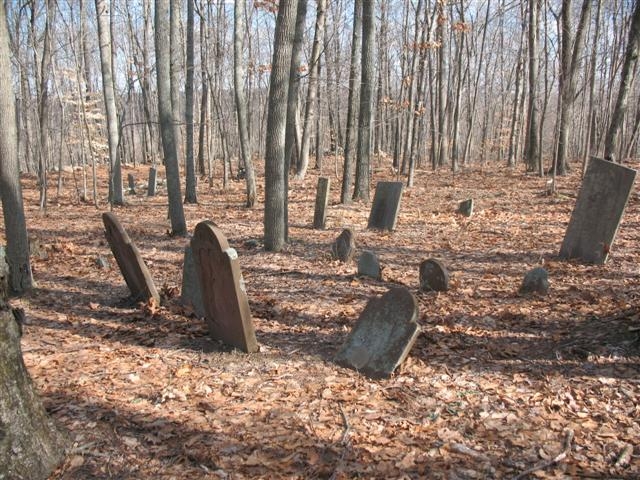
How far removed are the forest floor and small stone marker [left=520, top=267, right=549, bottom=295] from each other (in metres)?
0.16

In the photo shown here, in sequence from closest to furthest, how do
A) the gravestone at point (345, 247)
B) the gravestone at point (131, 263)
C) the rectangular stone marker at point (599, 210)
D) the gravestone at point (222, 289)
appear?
1. the gravestone at point (222, 289)
2. the gravestone at point (131, 263)
3. the rectangular stone marker at point (599, 210)
4. the gravestone at point (345, 247)

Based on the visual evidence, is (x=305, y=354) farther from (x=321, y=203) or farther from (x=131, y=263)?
(x=321, y=203)

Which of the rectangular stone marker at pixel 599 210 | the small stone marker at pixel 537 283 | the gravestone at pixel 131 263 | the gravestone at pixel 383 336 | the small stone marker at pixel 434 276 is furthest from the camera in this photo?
the rectangular stone marker at pixel 599 210

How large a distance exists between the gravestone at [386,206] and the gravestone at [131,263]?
5427 mm

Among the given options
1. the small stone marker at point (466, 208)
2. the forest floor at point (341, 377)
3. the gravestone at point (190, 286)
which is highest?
the small stone marker at point (466, 208)

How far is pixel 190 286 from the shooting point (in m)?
5.73

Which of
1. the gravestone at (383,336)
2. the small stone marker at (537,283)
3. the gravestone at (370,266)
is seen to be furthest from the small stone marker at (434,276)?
the gravestone at (383,336)

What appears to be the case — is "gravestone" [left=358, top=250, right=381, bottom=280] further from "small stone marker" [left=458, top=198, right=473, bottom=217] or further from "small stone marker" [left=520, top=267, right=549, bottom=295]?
"small stone marker" [left=458, top=198, right=473, bottom=217]

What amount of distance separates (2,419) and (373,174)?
1884cm

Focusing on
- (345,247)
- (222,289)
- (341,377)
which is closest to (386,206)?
(345,247)

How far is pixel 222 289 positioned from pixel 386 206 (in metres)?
6.06

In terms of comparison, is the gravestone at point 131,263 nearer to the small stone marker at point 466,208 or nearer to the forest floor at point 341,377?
the forest floor at point 341,377

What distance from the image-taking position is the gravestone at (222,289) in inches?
168

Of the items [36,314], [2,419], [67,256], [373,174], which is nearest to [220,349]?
[2,419]
